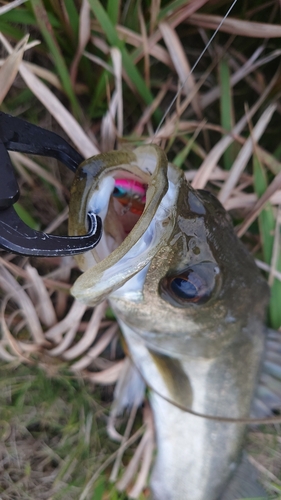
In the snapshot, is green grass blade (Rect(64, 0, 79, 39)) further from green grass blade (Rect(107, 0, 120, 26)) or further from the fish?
the fish

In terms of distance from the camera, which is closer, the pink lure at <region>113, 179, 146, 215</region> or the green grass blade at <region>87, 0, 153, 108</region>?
the pink lure at <region>113, 179, 146, 215</region>

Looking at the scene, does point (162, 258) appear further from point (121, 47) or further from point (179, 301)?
point (121, 47)

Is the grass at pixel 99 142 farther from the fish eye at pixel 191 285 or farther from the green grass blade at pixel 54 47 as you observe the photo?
the fish eye at pixel 191 285

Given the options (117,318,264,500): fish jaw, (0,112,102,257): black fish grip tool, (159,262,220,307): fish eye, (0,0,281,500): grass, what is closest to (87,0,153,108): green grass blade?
(0,0,281,500): grass

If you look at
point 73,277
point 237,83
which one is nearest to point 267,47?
point 237,83

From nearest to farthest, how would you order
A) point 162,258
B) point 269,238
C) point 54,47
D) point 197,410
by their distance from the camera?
point 162,258 < point 54,47 < point 197,410 < point 269,238

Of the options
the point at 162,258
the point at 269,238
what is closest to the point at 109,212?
the point at 162,258
